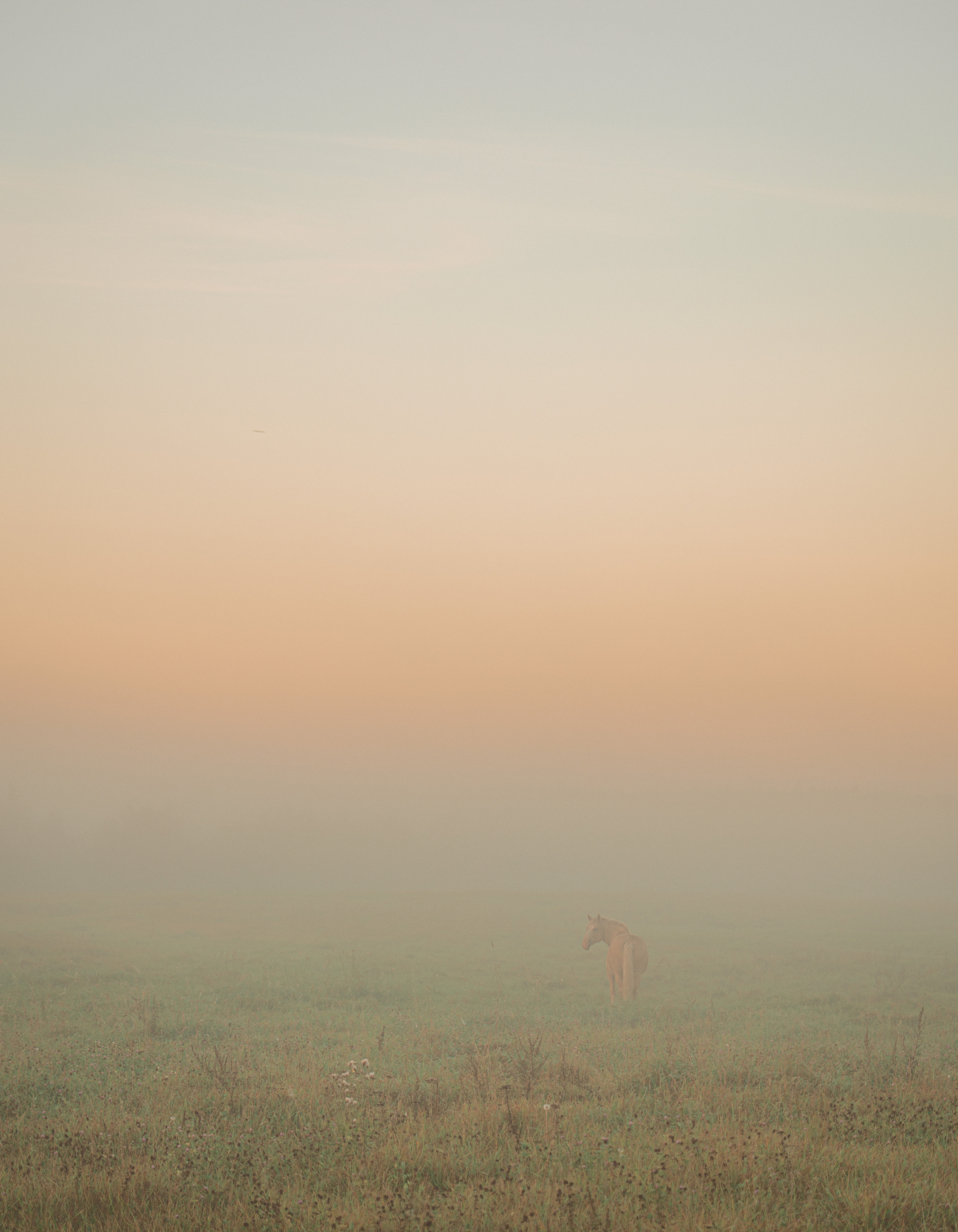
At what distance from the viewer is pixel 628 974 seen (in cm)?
2177

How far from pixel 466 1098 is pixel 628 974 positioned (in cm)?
1272

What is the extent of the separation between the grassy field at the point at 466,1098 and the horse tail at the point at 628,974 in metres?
1.06

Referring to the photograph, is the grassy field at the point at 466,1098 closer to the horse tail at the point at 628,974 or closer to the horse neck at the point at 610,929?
the horse tail at the point at 628,974

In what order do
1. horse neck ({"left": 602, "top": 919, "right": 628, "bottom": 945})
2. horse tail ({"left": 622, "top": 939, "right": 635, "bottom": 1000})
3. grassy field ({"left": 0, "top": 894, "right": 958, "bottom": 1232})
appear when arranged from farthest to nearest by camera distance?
1. horse neck ({"left": 602, "top": 919, "right": 628, "bottom": 945})
2. horse tail ({"left": 622, "top": 939, "right": 635, "bottom": 1000})
3. grassy field ({"left": 0, "top": 894, "right": 958, "bottom": 1232})

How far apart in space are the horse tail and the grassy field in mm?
1056

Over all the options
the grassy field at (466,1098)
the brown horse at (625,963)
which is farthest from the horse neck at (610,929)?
the grassy field at (466,1098)

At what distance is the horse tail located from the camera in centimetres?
2172

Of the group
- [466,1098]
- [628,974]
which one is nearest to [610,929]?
[628,974]

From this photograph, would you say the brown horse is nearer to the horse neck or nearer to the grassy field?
the horse neck

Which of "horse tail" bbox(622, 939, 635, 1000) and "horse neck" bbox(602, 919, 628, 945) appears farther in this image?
"horse neck" bbox(602, 919, 628, 945)

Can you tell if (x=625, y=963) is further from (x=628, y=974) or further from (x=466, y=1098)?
(x=466, y=1098)

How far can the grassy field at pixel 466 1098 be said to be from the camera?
258 inches

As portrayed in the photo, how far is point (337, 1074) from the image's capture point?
10.8 m

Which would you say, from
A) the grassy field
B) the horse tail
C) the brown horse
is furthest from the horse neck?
the horse tail
